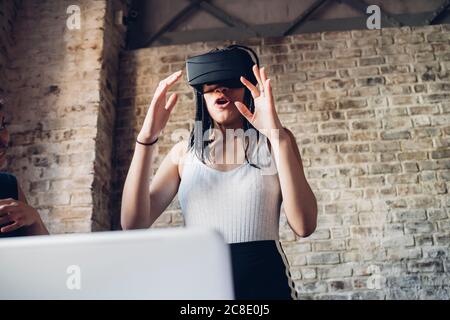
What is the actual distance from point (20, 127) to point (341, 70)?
2261mm

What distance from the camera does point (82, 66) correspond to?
325 cm

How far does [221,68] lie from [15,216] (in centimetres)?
78

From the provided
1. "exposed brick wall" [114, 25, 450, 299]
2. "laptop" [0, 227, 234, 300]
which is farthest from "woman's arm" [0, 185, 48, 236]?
"exposed brick wall" [114, 25, 450, 299]

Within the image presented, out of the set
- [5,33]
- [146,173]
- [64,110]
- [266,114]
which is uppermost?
[5,33]

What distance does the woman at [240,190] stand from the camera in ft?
3.65

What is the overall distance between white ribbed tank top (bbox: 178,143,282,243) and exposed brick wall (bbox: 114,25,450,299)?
1.82 m

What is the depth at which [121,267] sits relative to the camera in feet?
1.78

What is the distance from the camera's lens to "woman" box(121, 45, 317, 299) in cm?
111

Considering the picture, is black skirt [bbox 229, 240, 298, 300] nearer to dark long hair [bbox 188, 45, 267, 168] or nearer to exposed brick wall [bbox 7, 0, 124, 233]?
dark long hair [bbox 188, 45, 267, 168]

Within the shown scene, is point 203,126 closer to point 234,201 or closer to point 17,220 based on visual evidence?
point 234,201

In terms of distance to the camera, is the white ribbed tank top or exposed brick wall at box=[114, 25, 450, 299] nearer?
the white ribbed tank top

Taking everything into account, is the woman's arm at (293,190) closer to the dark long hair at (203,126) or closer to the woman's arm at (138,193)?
the dark long hair at (203,126)

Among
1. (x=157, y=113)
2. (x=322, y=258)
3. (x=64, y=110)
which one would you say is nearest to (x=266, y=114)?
(x=157, y=113)
